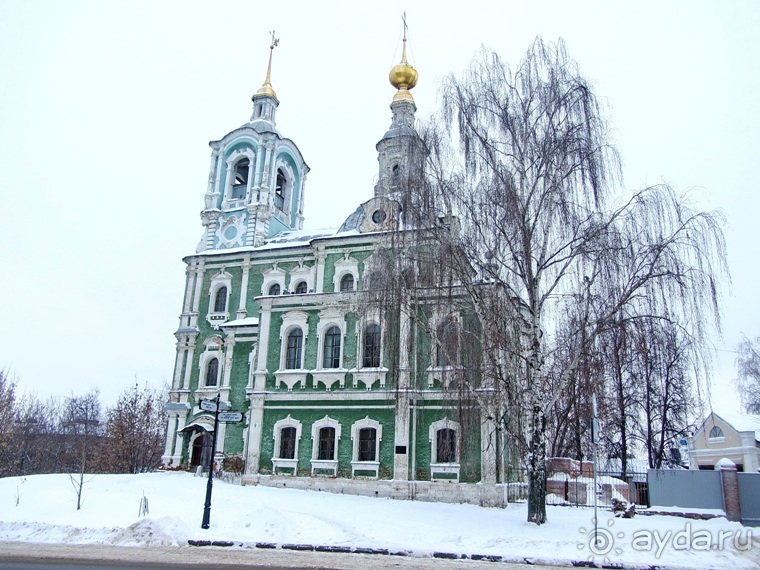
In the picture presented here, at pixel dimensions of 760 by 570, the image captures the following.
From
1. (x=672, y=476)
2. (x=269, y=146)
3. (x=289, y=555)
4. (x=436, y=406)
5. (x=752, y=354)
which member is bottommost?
(x=289, y=555)

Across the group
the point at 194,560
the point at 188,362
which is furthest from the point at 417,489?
A: the point at 188,362

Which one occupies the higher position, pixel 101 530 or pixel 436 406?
pixel 436 406

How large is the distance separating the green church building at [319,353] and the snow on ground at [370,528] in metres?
2.57

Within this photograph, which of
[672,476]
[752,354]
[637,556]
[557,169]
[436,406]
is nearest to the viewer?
[637,556]

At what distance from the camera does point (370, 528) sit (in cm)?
1525

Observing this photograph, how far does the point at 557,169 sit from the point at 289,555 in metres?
11.5

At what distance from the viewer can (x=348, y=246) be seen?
101 feet

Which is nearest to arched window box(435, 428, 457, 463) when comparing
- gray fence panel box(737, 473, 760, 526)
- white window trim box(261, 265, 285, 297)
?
gray fence panel box(737, 473, 760, 526)

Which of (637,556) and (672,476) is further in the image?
(672,476)

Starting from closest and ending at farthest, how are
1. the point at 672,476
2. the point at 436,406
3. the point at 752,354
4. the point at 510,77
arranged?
the point at 510,77 → the point at 672,476 → the point at 436,406 → the point at 752,354

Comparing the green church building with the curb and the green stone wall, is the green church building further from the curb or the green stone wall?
the curb

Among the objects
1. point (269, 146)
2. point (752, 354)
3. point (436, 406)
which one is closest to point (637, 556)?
point (436, 406)

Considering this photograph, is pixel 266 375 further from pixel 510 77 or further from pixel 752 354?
pixel 752 354

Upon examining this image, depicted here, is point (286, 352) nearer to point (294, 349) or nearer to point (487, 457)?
point (294, 349)
